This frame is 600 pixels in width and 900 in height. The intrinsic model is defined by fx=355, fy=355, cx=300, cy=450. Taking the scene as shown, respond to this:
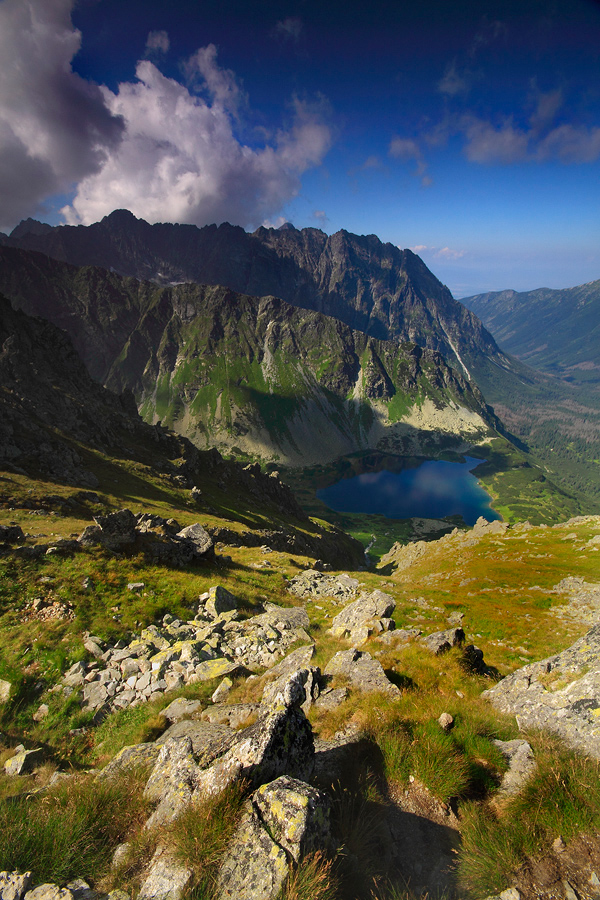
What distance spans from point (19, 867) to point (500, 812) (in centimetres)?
758

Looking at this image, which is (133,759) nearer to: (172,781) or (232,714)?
(172,781)

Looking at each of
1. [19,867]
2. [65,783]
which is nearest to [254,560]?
[65,783]

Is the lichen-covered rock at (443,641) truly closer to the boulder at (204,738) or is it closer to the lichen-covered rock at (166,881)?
the boulder at (204,738)

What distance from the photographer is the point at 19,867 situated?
15.4 feet

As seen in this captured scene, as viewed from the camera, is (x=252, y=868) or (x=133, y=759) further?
(x=133, y=759)

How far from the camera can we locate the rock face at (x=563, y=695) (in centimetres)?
757

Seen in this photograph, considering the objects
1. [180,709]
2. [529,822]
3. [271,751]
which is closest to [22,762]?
[180,709]

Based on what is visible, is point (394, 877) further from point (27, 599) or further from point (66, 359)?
point (66, 359)

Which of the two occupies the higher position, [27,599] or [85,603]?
[27,599]

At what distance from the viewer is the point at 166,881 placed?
4.57m

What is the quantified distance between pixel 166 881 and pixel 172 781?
5.53 ft

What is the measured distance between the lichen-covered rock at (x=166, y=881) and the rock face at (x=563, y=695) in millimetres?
7650

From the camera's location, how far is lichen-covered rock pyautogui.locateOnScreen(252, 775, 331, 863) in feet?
16.1

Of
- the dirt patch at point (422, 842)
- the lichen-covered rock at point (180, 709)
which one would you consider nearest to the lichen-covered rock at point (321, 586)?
the lichen-covered rock at point (180, 709)
